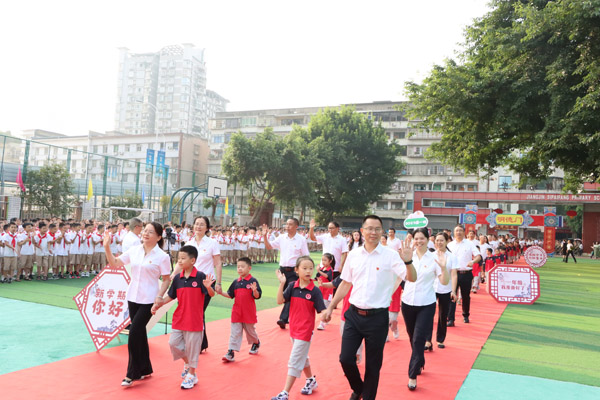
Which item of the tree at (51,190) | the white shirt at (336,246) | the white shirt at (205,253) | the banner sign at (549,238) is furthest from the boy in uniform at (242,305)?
the banner sign at (549,238)

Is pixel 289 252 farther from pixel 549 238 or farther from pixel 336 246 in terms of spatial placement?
pixel 549 238

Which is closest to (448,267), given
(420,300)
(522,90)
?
(420,300)

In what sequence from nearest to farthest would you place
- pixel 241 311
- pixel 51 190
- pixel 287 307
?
pixel 241 311 < pixel 287 307 < pixel 51 190

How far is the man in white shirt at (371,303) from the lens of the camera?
414 cm

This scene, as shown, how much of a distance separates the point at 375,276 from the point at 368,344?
0.59 m

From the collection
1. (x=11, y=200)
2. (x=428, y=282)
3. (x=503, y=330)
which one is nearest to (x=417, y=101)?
(x=503, y=330)

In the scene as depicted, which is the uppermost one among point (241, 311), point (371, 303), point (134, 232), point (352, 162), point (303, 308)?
point (352, 162)

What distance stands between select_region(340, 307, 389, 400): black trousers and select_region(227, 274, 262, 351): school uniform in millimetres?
1884

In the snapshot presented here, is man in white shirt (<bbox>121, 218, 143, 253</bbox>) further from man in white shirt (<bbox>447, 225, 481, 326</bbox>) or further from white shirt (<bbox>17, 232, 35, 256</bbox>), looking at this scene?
white shirt (<bbox>17, 232, 35, 256</bbox>)

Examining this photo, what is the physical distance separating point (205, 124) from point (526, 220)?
7461 centimetres

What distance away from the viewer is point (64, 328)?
704cm

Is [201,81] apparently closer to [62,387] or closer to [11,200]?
[11,200]

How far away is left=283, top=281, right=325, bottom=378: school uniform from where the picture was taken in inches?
179

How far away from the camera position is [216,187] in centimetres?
2684
